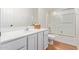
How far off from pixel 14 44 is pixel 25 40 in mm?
137

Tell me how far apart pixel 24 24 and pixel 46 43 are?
0.33 m

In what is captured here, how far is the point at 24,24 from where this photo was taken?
1178 mm

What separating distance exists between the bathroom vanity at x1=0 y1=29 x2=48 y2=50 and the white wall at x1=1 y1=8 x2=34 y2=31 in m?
0.09

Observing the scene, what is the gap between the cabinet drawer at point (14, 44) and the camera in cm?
102

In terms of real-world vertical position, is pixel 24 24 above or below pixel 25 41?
above

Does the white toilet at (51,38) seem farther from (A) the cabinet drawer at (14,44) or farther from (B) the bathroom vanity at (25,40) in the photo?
(A) the cabinet drawer at (14,44)

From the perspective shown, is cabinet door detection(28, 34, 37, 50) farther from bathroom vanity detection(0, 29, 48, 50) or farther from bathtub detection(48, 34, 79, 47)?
bathtub detection(48, 34, 79, 47)

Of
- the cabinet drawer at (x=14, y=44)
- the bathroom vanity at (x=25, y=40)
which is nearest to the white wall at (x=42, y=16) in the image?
the bathroom vanity at (x=25, y=40)

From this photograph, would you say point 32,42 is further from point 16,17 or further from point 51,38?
point 16,17

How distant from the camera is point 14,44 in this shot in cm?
107
